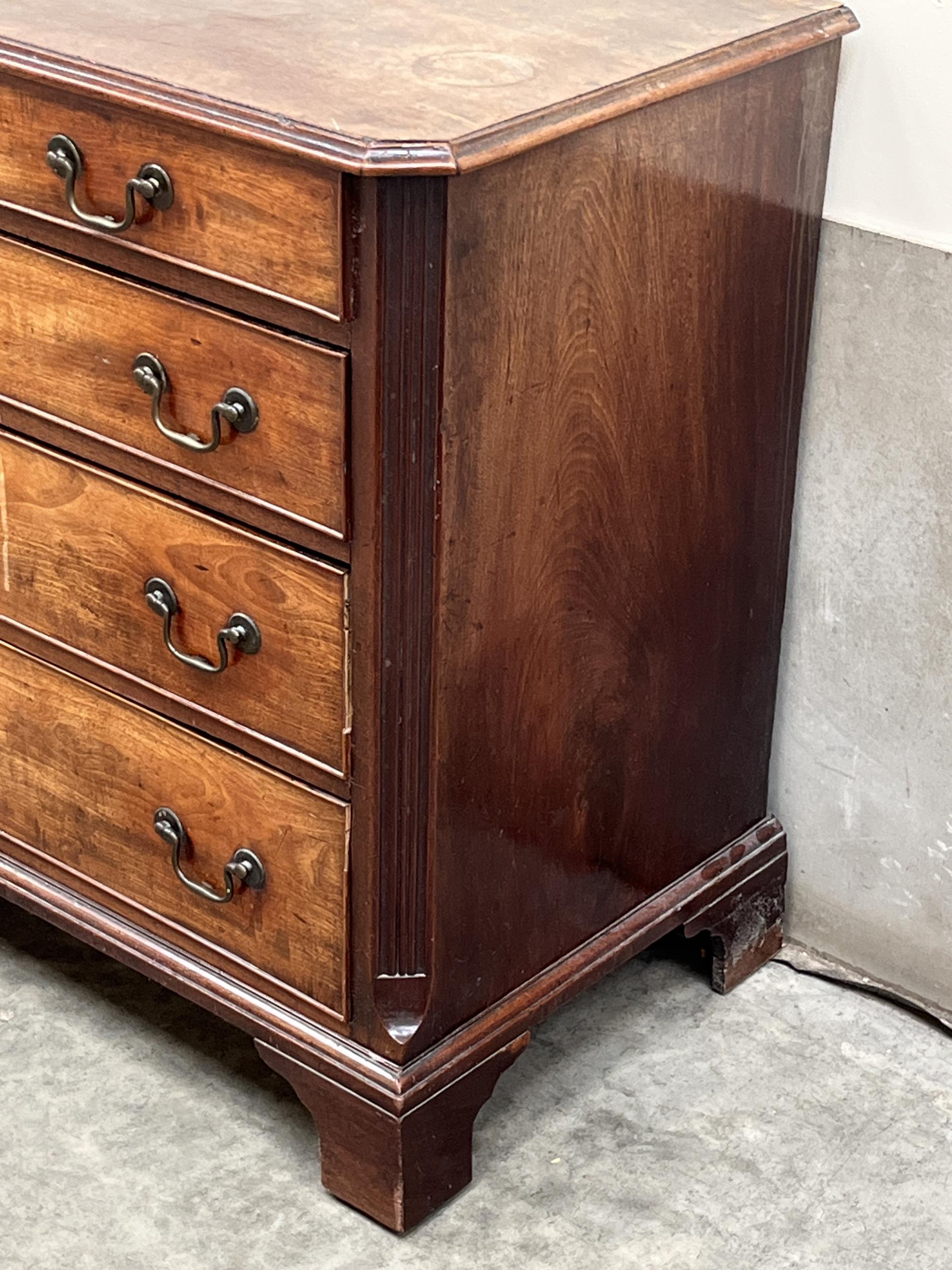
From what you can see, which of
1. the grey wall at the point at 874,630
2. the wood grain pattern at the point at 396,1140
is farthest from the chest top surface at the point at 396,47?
the wood grain pattern at the point at 396,1140

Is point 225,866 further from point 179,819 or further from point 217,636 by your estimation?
point 217,636

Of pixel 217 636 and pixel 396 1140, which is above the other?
pixel 217 636

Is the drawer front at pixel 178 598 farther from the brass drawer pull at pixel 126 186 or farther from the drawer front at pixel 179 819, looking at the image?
the brass drawer pull at pixel 126 186

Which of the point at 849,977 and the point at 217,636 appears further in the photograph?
the point at 849,977

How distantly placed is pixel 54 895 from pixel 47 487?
464 millimetres

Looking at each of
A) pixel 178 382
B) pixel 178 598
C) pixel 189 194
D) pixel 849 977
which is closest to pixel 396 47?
pixel 189 194

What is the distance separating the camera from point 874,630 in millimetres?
2074

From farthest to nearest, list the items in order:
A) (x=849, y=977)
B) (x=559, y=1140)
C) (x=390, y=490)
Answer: (x=849, y=977), (x=559, y=1140), (x=390, y=490)

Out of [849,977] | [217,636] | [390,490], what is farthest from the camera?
[849,977]

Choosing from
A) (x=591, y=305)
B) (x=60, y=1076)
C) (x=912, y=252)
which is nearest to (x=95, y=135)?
(x=591, y=305)

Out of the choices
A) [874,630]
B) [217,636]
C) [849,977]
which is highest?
[217,636]

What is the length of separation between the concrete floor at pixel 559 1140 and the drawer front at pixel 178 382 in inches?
27.4

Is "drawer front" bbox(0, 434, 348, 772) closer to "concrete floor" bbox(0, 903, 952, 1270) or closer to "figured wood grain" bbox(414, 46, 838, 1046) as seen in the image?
"figured wood grain" bbox(414, 46, 838, 1046)

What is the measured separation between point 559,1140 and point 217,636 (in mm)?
653
